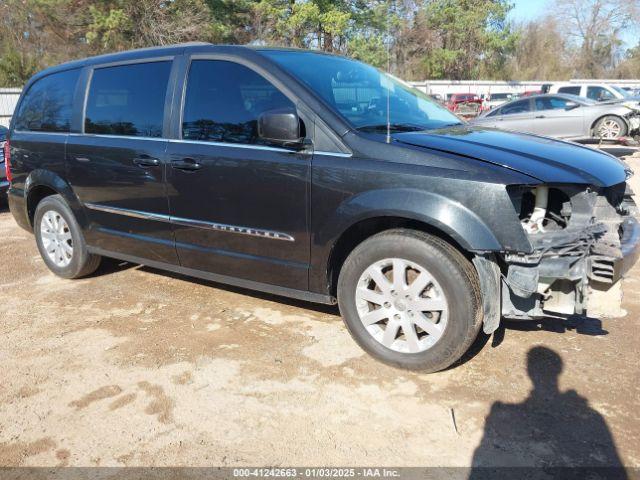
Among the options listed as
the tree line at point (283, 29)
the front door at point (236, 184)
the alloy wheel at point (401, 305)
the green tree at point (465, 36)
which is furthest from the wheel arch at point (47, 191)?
the green tree at point (465, 36)

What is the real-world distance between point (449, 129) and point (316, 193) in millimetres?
1055

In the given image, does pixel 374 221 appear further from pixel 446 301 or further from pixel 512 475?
pixel 512 475

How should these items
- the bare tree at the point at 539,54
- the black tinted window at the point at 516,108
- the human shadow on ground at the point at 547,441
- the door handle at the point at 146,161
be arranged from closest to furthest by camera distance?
1. the human shadow on ground at the point at 547,441
2. the door handle at the point at 146,161
3. the black tinted window at the point at 516,108
4. the bare tree at the point at 539,54

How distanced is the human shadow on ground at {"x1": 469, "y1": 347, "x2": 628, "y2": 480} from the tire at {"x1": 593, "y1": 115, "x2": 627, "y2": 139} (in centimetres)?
1226

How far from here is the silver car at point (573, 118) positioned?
43.3 ft

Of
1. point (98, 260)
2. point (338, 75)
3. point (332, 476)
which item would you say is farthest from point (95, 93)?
point (332, 476)

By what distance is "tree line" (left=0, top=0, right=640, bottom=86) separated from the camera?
2267cm

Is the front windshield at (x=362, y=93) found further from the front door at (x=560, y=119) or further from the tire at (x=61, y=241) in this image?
the front door at (x=560, y=119)

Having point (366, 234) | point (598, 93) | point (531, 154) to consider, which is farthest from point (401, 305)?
point (598, 93)

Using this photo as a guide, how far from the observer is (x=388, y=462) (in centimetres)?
242

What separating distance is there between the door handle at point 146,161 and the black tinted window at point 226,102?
0.96 feet

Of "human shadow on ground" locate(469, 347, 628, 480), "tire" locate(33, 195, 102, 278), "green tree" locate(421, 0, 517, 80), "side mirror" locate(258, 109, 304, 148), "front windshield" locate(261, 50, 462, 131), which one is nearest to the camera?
"human shadow on ground" locate(469, 347, 628, 480)

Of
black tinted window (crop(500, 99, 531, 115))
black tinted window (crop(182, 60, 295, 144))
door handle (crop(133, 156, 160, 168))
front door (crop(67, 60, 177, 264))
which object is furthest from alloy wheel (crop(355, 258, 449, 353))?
black tinted window (crop(500, 99, 531, 115))

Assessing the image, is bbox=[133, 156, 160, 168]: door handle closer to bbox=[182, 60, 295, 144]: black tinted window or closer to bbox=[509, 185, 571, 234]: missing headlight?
bbox=[182, 60, 295, 144]: black tinted window
